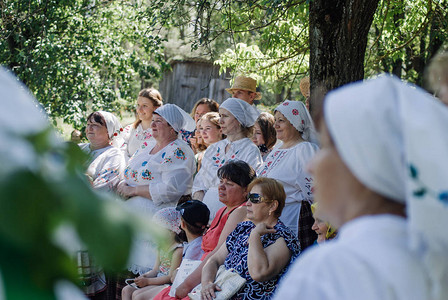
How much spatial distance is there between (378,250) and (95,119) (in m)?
5.14

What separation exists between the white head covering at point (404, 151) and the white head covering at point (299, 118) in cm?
367

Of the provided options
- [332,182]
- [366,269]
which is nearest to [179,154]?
[332,182]

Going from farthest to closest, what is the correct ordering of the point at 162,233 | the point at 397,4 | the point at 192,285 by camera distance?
1. the point at 397,4
2. the point at 192,285
3. the point at 162,233

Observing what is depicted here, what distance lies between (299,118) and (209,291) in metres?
1.78

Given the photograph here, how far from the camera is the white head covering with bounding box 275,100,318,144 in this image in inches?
193

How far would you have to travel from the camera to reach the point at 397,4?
278 inches

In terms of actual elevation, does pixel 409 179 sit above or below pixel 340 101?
below

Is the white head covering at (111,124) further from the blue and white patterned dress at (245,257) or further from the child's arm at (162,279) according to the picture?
the blue and white patterned dress at (245,257)

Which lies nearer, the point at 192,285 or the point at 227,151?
the point at 192,285

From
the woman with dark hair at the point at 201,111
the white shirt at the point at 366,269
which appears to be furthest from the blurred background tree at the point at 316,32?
the white shirt at the point at 366,269

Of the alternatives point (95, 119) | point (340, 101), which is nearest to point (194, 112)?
point (95, 119)

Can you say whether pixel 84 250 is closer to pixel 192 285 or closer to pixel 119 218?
pixel 119 218

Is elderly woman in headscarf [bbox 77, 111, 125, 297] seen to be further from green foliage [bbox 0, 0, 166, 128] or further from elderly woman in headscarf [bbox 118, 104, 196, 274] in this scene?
green foliage [bbox 0, 0, 166, 128]

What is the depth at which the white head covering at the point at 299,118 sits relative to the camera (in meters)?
4.90
